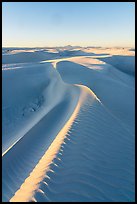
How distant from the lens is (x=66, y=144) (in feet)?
19.0

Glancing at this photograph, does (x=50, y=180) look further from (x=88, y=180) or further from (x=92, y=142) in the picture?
(x=92, y=142)

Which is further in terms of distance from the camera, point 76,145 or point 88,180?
point 76,145

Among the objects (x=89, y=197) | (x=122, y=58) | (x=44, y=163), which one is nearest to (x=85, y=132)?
(x=44, y=163)

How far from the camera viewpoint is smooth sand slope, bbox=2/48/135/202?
4.41 meters

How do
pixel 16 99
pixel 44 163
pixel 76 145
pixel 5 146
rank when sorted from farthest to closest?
pixel 16 99
pixel 5 146
pixel 76 145
pixel 44 163

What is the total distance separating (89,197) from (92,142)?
1.97 meters

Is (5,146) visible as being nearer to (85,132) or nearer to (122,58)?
(85,132)

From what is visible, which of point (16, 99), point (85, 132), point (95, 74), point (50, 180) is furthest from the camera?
point (95, 74)

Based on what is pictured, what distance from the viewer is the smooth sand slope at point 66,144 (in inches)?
173

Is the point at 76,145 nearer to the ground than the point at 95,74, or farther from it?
nearer to the ground

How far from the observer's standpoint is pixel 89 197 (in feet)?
13.6

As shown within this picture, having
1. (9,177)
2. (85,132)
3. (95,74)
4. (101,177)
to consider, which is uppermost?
(95,74)

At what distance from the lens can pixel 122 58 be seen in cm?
3180

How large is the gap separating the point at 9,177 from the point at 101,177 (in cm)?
209
